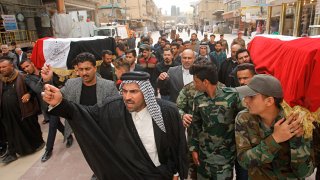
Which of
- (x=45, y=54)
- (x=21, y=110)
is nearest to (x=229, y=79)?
(x=21, y=110)

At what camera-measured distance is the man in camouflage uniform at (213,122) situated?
2.23 metres

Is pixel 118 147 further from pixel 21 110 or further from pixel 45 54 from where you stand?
pixel 45 54

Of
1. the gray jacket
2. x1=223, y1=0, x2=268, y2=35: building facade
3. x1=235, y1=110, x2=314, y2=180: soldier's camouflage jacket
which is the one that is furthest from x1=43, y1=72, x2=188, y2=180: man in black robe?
x1=223, y1=0, x2=268, y2=35: building facade

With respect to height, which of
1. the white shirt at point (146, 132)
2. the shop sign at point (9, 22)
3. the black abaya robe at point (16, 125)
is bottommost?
the black abaya robe at point (16, 125)

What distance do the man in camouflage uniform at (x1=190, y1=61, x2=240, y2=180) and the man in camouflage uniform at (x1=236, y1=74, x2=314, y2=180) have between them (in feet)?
1.52

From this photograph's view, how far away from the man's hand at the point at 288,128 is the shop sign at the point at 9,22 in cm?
1206

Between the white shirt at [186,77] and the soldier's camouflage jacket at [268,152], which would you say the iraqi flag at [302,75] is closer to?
the soldier's camouflage jacket at [268,152]

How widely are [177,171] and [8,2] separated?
1262cm

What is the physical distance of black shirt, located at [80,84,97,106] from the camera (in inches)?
123

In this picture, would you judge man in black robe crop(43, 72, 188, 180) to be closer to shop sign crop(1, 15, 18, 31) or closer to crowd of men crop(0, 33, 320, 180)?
crowd of men crop(0, 33, 320, 180)

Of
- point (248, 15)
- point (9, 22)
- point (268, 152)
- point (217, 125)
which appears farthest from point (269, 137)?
point (248, 15)

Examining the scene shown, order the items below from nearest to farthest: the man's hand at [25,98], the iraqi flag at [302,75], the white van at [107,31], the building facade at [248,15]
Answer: the iraqi flag at [302,75] → the man's hand at [25,98] → the white van at [107,31] → the building facade at [248,15]

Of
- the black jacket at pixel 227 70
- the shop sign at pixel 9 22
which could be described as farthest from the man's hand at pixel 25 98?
the shop sign at pixel 9 22

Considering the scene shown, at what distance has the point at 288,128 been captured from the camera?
143 centimetres
